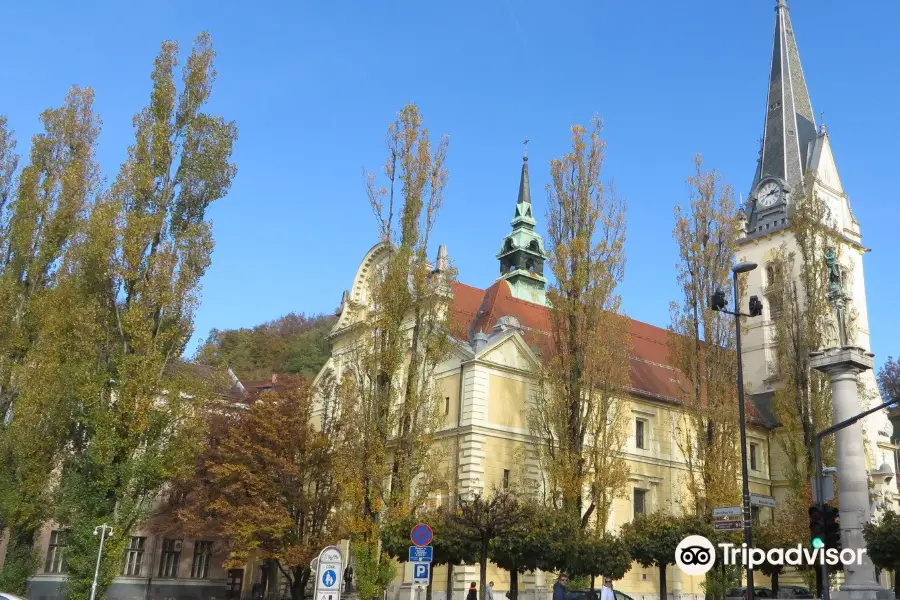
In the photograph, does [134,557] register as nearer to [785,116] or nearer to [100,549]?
[100,549]

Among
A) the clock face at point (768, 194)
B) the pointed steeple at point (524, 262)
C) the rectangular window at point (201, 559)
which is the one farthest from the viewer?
the clock face at point (768, 194)

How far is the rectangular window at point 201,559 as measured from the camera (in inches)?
1619

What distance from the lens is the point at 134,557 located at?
39.3m

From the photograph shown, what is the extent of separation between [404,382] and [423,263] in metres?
4.17

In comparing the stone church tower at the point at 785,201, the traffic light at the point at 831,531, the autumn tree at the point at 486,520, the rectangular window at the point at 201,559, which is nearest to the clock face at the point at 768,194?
the stone church tower at the point at 785,201

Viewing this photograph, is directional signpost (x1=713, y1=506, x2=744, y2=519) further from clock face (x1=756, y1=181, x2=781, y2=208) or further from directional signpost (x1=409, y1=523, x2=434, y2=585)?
clock face (x1=756, y1=181, x2=781, y2=208)

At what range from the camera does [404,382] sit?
27.6 m

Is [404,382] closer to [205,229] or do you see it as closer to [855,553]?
[205,229]

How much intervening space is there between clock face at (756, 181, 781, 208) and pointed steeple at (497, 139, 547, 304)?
49.1 ft

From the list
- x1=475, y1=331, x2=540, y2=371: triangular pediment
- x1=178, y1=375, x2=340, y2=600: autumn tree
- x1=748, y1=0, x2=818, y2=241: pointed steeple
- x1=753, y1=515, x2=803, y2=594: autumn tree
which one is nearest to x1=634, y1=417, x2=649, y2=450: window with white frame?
x1=475, y1=331, x2=540, y2=371: triangular pediment

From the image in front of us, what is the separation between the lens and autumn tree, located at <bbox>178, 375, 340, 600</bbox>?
1252 inches

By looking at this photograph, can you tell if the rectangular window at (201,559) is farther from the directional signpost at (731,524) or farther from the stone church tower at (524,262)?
the directional signpost at (731,524)

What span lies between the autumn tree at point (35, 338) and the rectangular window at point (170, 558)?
12.8m

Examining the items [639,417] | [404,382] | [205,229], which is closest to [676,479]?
[639,417]
